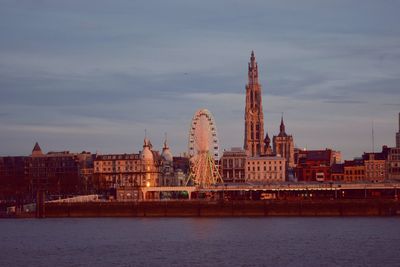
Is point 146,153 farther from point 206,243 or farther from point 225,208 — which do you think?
point 206,243

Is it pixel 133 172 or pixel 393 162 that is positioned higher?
pixel 393 162

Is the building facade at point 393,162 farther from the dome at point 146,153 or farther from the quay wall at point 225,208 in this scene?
the quay wall at point 225,208

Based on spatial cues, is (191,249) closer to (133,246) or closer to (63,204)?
(133,246)

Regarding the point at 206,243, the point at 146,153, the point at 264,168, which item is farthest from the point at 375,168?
the point at 206,243

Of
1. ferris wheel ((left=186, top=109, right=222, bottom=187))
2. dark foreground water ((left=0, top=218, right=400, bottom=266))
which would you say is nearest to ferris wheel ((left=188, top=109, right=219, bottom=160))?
ferris wheel ((left=186, top=109, right=222, bottom=187))

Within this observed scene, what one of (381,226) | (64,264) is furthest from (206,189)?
(64,264)

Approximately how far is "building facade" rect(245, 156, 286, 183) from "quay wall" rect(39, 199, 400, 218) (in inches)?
2347

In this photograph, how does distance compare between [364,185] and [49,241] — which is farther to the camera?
[364,185]

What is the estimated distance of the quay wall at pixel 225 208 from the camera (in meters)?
132

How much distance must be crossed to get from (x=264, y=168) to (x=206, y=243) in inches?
4355

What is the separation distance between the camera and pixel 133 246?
284 feet

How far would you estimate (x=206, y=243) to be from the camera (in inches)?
3487

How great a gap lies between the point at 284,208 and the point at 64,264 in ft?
206

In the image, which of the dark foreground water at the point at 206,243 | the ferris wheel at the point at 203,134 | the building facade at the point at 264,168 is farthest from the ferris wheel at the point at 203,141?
the building facade at the point at 264,168
